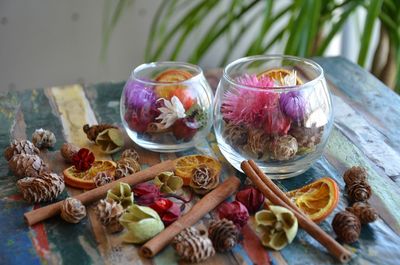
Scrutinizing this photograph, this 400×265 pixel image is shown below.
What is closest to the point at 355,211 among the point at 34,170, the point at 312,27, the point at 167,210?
the point at 167,210

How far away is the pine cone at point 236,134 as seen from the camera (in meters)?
0.83

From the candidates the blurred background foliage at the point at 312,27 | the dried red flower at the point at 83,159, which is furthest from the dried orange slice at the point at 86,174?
the blurred background foliage at the point at 312,27

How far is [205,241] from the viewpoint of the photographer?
681 millimetres

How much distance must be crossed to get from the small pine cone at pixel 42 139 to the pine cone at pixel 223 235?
1.18 feet

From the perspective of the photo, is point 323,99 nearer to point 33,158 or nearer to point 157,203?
point 157,203

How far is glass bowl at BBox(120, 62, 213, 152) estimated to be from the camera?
897mm

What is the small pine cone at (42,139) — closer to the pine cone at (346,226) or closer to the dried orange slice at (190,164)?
the dried orange slice at (190,164)

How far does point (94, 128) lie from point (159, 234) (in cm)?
31

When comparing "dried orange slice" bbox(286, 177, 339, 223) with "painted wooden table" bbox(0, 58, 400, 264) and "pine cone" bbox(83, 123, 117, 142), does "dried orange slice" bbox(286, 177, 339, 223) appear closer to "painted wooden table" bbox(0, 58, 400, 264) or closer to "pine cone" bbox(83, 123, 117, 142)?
"painted wooden table" bbox(0, 58, 400, 264)

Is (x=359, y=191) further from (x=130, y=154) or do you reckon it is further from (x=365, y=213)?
(x=130, y=154)

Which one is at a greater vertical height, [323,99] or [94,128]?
[323,99]

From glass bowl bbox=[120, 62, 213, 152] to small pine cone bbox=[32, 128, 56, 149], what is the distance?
121mm

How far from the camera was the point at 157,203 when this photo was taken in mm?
760

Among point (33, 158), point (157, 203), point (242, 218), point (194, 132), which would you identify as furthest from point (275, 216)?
point (33, 158)
